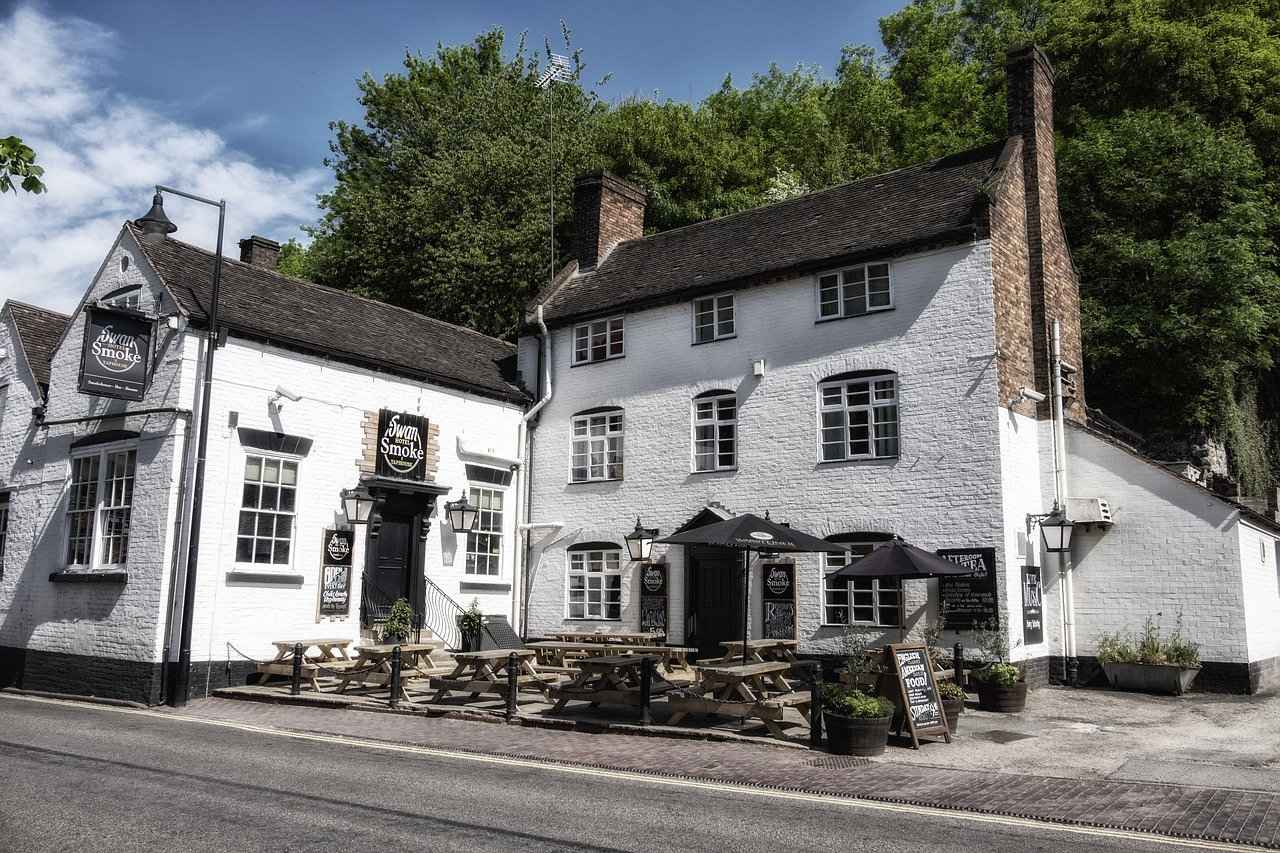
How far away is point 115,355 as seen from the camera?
16.2 metres

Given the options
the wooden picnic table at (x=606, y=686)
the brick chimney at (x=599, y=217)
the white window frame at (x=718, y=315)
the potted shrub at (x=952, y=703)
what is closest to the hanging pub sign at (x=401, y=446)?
the white window frame at (x=718, y=315)

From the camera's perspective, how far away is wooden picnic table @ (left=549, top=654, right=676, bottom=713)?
42.2ft

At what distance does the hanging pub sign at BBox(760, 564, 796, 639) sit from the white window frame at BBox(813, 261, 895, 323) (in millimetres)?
4682

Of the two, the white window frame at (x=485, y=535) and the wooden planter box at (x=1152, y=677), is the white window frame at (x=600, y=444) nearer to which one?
the white window frame at (x=485, y=535)

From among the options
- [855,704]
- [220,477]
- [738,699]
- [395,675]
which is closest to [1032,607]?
[738,699]

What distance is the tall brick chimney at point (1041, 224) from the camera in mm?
18188

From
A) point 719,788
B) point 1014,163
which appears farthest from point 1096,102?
point 719,788

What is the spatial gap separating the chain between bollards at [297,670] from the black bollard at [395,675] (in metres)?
1.81

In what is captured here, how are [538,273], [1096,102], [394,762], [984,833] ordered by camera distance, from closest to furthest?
1. [984,833]
2. [394,762]
3. [1096,102]
4. [538,273]

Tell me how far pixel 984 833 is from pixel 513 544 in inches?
603

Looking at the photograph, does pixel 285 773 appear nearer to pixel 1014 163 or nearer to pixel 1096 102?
pixel 1014 163

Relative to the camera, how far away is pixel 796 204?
21.3 meters

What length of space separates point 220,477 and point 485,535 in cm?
616

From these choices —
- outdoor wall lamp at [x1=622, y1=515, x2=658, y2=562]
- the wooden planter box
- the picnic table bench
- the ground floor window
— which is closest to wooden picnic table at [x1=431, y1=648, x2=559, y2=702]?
the picnic table bench
